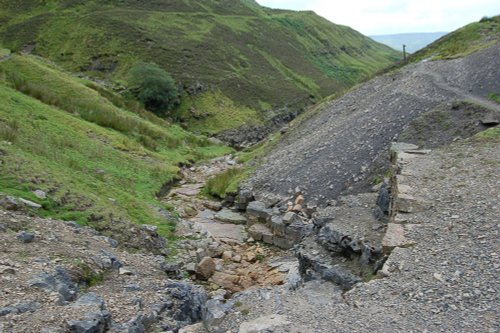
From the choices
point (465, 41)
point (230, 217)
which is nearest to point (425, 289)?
point (230, 217)

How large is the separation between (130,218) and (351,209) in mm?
9228

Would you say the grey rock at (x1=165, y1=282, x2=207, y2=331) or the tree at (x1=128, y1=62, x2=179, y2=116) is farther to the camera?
the tree at (x1=128, y1=62, x2=179, y2=116)

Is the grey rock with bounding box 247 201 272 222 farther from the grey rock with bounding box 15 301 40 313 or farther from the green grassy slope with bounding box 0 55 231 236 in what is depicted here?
the grey rock with bounding box 15 301 40 313

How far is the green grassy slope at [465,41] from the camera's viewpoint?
1506 inches

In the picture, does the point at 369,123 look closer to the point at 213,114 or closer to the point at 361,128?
the point at 361,128

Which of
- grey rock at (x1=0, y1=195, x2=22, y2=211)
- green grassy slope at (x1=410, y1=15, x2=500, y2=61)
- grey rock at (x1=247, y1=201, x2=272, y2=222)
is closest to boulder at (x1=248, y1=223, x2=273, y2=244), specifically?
grey rock at (x1=247, y1=201, x2=272, y2=222)

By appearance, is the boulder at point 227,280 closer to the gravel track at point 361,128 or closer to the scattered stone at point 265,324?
the scattered stone at point 265,324

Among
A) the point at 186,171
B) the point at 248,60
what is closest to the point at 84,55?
the point at 248,60

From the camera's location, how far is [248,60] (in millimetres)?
82062

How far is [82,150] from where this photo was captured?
1043 inches

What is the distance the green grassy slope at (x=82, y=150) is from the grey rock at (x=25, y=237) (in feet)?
9.03

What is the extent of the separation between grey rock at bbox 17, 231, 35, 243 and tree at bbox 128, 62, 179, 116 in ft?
147

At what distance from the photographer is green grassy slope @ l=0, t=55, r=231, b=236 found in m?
18.3

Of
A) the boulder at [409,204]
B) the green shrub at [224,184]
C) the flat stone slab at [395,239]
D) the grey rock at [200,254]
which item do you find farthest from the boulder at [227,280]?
the green shrub at [224,184]
